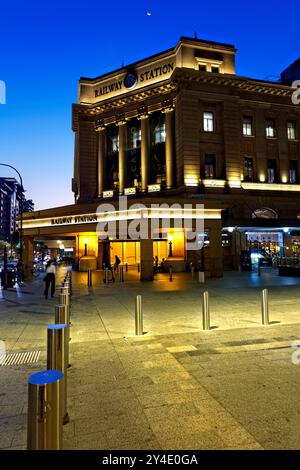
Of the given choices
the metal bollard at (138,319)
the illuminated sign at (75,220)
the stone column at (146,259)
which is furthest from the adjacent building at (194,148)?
the metal bollard at (138,319)

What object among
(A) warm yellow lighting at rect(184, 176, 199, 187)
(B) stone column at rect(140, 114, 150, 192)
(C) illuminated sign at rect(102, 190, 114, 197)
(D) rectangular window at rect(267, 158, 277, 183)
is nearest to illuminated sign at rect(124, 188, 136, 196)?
(B) stone column at rect(140, 114, 150, 192)

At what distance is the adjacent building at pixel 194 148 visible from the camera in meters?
32.7

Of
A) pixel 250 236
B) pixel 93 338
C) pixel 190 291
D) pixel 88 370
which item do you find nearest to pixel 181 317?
pixel 93 338

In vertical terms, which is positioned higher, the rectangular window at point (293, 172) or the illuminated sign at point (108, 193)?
the rectangular window at point (293, 172)

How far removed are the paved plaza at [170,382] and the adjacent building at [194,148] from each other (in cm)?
2045

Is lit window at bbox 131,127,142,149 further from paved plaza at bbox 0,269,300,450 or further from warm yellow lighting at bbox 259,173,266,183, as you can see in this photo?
paved plaza at bbox 0,269,300,450

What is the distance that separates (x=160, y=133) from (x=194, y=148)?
21.5ft

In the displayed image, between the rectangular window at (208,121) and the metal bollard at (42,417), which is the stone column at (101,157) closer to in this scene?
the rectangular window at (208,121)

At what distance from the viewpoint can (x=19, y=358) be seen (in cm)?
643

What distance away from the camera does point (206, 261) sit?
26.6 meters

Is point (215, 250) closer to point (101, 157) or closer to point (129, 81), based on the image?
point (101, 157)

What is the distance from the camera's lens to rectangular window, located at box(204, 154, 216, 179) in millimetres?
34250

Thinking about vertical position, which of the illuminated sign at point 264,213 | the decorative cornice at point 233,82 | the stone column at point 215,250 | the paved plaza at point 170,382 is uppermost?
the decorative cornice at point 233,82

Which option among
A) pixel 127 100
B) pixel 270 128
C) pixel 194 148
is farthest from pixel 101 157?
pixel 270 128
